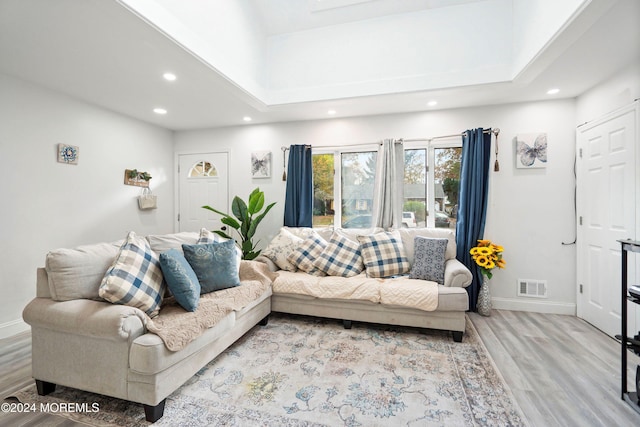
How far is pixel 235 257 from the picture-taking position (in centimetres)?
250

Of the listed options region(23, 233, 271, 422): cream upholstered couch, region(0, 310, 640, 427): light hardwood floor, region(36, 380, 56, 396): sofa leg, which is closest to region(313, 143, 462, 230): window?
region(0, 310, 640, 427): light hardwood floor

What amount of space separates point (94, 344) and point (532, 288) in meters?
4.11

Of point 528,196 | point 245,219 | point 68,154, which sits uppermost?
point 68,154

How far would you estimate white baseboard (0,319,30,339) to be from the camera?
2562mm

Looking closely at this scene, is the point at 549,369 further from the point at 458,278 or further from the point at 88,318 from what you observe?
the point at 88,318

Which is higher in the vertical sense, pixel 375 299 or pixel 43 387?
pixel 375 299

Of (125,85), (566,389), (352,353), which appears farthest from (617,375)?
(125,85)

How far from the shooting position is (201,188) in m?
4.44

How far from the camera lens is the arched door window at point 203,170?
441 centimetres

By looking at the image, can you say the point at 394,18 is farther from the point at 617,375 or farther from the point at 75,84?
the point at 617,375

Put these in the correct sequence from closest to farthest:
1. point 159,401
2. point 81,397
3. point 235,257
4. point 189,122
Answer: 1. point 159,401
2. point 81,397
3. point 235,257
4. point 189,122

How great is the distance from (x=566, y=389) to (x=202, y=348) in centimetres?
241

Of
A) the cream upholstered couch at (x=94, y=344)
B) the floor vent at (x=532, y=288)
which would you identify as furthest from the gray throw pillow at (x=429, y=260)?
the cream upholstered couch at (x=94, y=344)

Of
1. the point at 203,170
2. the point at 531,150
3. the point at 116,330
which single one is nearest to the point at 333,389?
the point at 116,330
